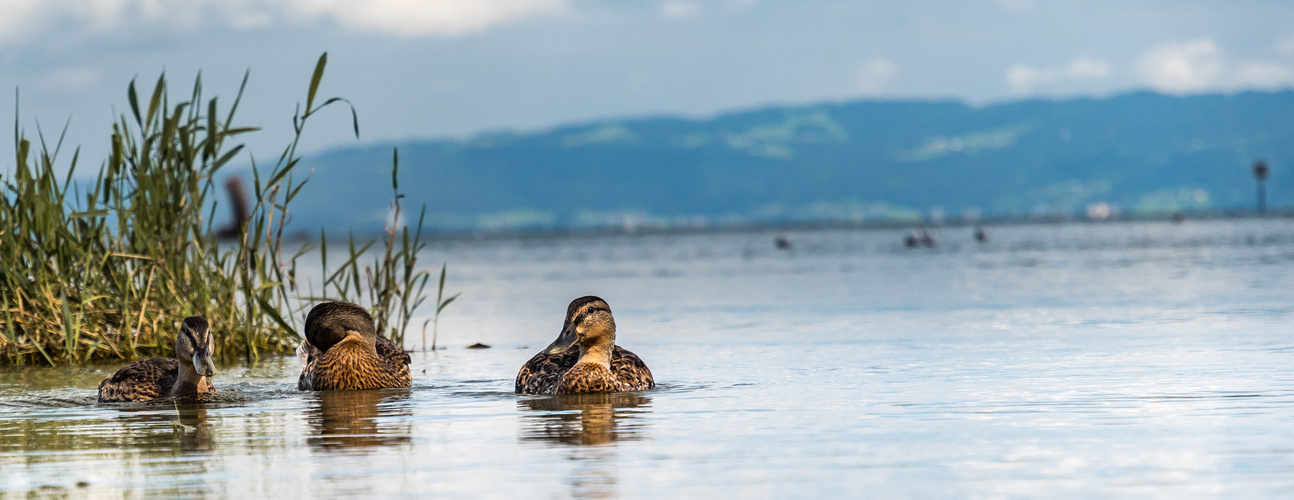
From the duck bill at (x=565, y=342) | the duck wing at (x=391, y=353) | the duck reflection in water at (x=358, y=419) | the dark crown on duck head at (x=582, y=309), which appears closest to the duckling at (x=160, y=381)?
the duck reflection in water at (x=358, y=419)

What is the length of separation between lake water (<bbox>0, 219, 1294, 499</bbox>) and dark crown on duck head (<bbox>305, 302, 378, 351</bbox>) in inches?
24.1

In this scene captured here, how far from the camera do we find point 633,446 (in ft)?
28.1

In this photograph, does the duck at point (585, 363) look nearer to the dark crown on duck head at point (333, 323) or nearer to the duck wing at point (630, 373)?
the duck wing at point (630, 373)

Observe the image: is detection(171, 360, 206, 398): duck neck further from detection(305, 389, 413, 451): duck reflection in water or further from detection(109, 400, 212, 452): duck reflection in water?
detection(305, 389, 413, 451): duck reflection in water

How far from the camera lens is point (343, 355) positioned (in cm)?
1249

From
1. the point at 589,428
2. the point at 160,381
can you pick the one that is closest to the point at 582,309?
the point at 589,428

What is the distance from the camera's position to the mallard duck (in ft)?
40.7

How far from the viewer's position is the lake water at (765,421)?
730 centimetres

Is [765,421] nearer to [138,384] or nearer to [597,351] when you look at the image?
[597,351]

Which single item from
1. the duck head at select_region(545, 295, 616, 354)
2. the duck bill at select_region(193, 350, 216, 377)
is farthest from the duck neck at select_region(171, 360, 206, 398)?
the duck head at select_region(545, 295, 616, 354)

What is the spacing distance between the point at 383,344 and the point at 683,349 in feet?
12.7

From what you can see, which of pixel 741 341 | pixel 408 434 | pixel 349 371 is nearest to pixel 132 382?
pixel 349 371

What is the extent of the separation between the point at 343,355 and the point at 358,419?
87.4 inches

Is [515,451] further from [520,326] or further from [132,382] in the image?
[520,326]
